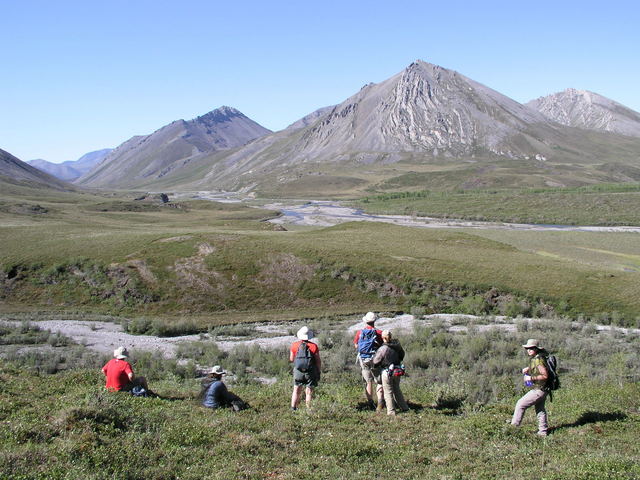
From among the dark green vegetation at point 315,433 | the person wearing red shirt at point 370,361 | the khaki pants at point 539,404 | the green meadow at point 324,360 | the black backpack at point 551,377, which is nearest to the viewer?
the dark green vegetation at point 315,433

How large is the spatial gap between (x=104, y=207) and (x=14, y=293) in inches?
4778

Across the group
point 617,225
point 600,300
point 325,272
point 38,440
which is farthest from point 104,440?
point 617,225

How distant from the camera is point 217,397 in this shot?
16.2 m

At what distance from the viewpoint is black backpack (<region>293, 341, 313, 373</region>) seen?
16.2 m

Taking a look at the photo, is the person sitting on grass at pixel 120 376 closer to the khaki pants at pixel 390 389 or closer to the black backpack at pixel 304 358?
the black backpack at pixel 304 358

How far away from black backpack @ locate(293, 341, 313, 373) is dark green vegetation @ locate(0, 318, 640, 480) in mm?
1317

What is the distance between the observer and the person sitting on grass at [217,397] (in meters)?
16.2

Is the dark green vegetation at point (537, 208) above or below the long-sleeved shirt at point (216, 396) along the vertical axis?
above

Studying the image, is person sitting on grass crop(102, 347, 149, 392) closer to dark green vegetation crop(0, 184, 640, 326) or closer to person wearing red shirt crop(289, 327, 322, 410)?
person wearing red shirt crop(289, 327, 322, 410)

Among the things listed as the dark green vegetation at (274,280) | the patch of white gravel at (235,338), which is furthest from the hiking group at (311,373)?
the dark green vegetation at (274,280)

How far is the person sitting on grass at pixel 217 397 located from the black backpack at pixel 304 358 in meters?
2.38

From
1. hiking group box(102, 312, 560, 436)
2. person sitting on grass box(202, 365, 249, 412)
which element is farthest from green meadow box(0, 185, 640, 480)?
hiking group box(102, 312, 560, 436)

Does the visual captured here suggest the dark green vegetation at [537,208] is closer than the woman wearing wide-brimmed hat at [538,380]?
No

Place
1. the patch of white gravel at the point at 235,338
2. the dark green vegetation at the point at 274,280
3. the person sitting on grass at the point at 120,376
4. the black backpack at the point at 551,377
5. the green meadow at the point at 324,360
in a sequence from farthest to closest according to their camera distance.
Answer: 1. the dark green vegetation at the point at 274,280
2. the patch of white gravel at the point at 235,338
3. the person sitting on grass at the point at 120,376
4. the black backpack at the point at 551,377
5. the green meadow at the point at 324,360
